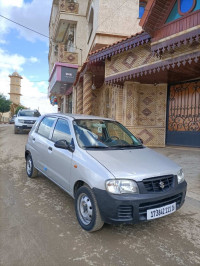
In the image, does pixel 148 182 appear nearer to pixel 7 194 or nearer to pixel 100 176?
pixel 100 176

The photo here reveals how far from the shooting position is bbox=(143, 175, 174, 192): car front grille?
8.59 feet

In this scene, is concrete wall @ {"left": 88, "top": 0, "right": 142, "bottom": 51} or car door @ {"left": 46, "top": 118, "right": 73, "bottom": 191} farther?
concrete wall @ {"left": 88, "top": 0, "right": 142, "bottom": 51}

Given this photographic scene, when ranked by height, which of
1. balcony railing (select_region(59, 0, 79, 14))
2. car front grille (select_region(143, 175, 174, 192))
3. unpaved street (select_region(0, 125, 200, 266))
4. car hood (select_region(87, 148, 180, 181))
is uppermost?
balcony railing (select_region(59, 0, 79, 14))

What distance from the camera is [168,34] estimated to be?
21.2ft

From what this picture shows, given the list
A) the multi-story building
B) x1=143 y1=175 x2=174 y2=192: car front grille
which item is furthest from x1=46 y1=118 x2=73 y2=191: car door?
the multi-story building

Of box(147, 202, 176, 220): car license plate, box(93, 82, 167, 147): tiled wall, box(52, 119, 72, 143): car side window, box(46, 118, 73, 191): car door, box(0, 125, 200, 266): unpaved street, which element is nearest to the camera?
box(0, 125, 200, 266): unpaved street

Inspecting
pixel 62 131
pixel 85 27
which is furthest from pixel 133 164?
pixel 85 27

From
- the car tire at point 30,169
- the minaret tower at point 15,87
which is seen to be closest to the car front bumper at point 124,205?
the car tire at point 30,169

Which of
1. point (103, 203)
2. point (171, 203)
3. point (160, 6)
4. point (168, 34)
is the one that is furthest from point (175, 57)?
point (103, 203)

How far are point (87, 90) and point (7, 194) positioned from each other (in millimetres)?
8333

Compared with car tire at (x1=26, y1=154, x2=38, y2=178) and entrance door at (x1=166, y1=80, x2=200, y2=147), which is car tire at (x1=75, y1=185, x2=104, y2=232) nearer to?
car tire at (x1=26, y1=154, x2=38, y2=178)

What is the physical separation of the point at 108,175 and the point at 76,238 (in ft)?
3.08

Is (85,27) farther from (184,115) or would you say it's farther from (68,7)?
(184,115)

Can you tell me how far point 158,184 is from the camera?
2.71 meters
